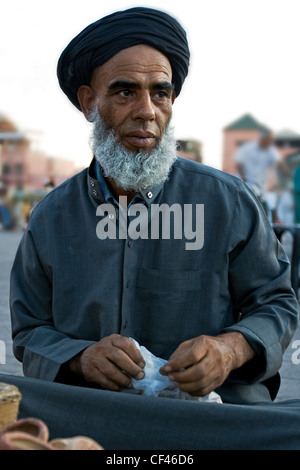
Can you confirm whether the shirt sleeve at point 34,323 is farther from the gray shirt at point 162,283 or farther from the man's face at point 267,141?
the man's face at point 267,141

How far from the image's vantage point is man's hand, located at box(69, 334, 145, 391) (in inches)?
66.5

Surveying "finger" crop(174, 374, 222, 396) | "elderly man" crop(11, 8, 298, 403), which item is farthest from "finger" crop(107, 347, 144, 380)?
"elderly man" crop(11, 8, 298, 403)

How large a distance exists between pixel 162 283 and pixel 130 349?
0.39 meters

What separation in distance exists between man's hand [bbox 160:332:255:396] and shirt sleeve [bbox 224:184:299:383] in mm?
127

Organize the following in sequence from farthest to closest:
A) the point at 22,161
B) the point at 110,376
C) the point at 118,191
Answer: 1. the point at 22,161
2. the point at 118,191
3. the point at 110,376

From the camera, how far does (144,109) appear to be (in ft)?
6.92

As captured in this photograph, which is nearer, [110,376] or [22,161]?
[110,376]

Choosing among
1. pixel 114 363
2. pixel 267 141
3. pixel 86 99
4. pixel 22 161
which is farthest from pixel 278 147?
pixel 114 363

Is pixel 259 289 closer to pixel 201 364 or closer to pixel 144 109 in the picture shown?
pixel 201 364

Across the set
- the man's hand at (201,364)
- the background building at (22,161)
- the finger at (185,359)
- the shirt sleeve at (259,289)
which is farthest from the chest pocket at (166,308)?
the background building at (22,161)

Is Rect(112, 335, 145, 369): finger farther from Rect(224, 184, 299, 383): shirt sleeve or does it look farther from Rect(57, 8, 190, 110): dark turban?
Rect(57, 8, 190, 110): dark turban

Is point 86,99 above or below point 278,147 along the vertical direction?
below

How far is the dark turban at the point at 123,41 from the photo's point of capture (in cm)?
215
